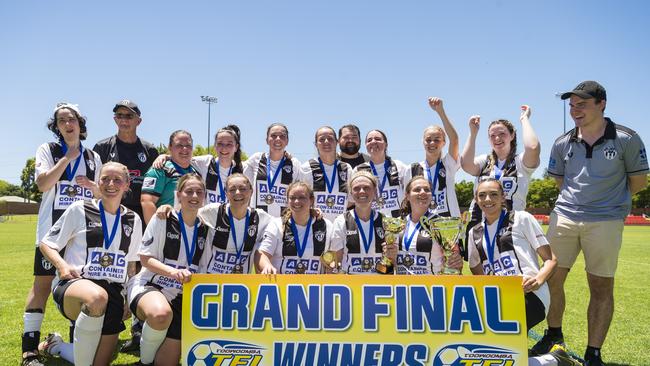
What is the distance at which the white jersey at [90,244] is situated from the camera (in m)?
3.92

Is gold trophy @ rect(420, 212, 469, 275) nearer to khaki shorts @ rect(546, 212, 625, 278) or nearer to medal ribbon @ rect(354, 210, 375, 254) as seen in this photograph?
medal ribbon @ rect(354, 210, 375, 254)

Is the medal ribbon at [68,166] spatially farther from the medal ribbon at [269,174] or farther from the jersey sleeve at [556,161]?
the jersey sleeve at [556,161]

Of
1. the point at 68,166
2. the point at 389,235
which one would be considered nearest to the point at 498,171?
the point at 389,235

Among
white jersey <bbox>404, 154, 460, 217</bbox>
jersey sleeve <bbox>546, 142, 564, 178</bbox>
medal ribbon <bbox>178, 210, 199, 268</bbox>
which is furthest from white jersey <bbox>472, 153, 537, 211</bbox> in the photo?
medal ribbon <bbox>178, 210, 199, 268</bbox>

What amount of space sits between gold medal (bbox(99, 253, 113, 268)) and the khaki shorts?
4.12m

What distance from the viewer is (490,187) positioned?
407 centimetres

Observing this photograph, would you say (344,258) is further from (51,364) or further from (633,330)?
(633,330)

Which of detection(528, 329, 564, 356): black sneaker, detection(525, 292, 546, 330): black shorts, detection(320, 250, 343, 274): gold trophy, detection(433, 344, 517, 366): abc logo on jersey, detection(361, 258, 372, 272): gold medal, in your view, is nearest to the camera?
detection(433, 344, 517, 366): abc logo on jersey

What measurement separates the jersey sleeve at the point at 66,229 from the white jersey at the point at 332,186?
224 centimetres

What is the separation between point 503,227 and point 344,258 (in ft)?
4.61

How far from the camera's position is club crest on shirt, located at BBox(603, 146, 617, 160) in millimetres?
4426

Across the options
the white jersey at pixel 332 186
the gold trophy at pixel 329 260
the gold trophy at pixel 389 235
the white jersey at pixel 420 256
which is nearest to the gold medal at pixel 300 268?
the gold trophy at pixel 329 260

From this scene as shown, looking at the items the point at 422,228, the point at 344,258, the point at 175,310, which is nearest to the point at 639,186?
the point at 422,228

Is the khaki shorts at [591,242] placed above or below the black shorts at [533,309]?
above
